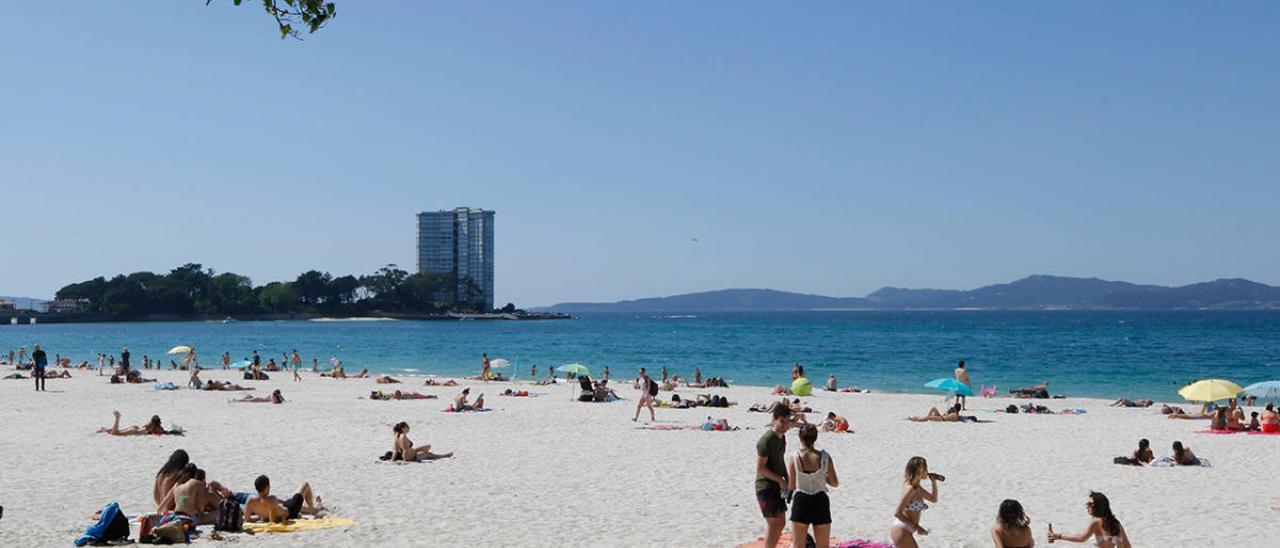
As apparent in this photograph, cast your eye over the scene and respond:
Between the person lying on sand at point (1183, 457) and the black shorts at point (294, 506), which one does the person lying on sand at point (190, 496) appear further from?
the person lying on sand at point (1183, 457)

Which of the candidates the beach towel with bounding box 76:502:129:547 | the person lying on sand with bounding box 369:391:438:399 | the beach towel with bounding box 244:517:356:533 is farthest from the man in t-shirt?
the person lying on sand with bounding box 369:391:438:399

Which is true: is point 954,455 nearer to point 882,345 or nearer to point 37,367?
point 37,367

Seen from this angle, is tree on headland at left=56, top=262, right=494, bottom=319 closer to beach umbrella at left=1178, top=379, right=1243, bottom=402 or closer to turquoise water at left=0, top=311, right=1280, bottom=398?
turquoise water at left=0, top=311, right=1280, bottom=398

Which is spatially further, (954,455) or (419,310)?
(419,310)

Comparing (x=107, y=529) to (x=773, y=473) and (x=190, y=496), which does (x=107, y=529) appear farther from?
(x=773, y=473)

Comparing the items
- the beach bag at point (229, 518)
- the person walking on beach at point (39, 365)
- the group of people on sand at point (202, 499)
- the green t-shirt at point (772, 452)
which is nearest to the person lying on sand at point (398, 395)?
the person walking on beach at point (39, 365)

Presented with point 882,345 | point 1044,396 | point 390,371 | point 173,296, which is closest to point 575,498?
point 1044,396

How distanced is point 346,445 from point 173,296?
565 feet

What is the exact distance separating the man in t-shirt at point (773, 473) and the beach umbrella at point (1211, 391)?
1760cm

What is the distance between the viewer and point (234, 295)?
180750mm

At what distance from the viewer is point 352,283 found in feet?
634

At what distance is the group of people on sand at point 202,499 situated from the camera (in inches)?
396

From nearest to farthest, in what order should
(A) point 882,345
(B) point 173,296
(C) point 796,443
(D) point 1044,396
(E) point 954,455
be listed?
(E) point 954,455 < (C) point 796,443 < (D) point 1044,396 < (A) point 882,345 < (B) point 173,296

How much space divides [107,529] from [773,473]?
6.08m
